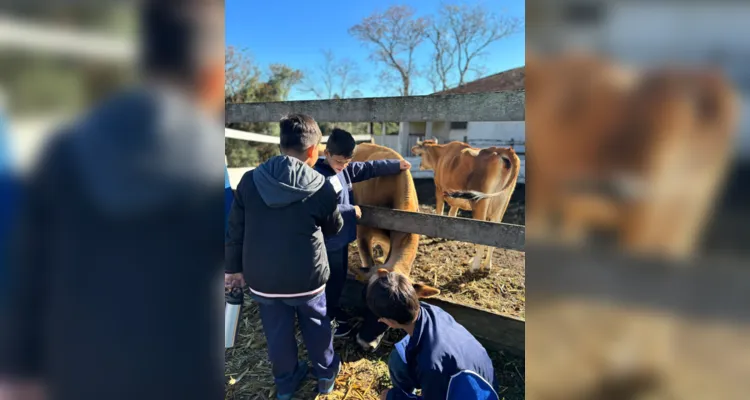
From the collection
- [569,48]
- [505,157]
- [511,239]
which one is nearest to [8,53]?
[569,48]

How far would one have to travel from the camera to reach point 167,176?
2.17ft

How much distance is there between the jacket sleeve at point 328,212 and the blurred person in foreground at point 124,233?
1.70 meters

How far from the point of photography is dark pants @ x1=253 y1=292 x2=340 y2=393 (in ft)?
8.21

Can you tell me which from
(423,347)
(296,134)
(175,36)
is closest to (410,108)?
(296,134)

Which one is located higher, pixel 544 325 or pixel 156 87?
pixel 156 87

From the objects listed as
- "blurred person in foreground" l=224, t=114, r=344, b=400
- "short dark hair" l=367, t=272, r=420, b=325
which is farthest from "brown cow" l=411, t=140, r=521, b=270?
"short dark hair" l=367, t=272, r=420, b=325

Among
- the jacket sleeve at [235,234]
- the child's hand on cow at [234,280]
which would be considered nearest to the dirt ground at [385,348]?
the child's hand on cow at [234,280]

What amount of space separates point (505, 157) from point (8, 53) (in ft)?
18.2

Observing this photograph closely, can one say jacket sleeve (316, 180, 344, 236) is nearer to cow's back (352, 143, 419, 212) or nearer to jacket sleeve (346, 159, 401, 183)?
jacket sleeve (346, 159, 401, 183)

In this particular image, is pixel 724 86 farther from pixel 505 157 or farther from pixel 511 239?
pixel 505 157

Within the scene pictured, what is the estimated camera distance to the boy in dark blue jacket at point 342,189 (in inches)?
113

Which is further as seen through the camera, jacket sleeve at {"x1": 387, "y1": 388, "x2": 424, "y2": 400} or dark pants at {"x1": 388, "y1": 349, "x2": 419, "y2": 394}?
jacket sleeve at {"x1": 387, "y1": 388, "x2": 424, "y2": 400}

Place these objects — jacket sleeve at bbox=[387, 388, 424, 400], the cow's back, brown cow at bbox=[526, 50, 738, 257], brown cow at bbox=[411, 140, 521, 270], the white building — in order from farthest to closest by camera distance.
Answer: the white building < brown cow at bbox=[411, 140, 521, 270] < the cow's back < jacket sleeve at bbox=[387, 388, 424, 400] < brown cow at bbox=[526, 50, 738, 257]

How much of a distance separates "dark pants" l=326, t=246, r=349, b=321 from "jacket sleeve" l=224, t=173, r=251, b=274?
92 centimetres
